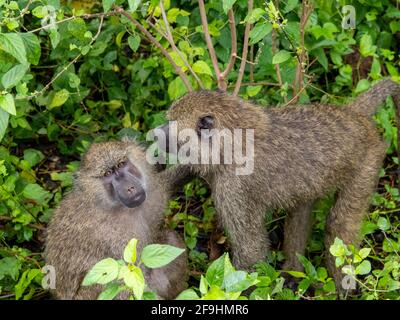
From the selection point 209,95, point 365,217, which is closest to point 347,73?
point 365,217

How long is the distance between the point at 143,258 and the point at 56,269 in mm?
1374

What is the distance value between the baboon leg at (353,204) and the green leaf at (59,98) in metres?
1.98

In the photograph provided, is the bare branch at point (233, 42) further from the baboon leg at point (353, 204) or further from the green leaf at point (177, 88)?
the baboon leg at point (353, 204)

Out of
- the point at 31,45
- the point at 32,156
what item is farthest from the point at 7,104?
the point at 32,156

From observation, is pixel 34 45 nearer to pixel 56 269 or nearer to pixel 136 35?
pixel 136 35

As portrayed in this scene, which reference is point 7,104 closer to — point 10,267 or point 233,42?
point 10,267

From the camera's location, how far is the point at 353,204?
4.54m

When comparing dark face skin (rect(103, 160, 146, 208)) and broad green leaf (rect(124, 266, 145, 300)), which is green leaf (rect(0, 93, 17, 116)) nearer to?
dark face skin (rect(103, 160, 146, 208))

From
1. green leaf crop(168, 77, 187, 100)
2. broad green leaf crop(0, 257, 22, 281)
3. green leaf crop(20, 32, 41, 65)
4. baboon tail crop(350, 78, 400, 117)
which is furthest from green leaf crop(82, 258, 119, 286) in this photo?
baboon tail crop(350, 78, 400, 117)

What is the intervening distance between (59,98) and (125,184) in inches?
54.4

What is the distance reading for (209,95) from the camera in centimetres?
431

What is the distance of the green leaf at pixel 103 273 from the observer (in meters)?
3.07

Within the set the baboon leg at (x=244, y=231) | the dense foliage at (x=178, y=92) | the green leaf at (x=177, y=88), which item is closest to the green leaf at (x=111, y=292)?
the dense foliage at (x=178, y=92)

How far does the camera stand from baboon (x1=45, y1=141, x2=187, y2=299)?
13.8 feet
